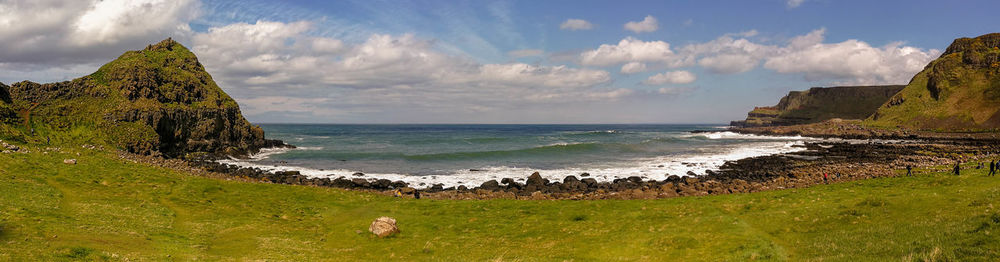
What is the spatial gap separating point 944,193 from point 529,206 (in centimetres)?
2201

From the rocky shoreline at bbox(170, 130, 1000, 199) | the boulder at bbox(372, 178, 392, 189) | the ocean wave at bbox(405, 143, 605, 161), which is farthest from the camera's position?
the ocean wave at bbox(405, 143, 605, 161)

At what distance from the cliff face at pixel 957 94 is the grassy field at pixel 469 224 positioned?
6565 inches

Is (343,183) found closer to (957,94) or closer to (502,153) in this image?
(502,153)

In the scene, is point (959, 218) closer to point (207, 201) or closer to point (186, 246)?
point (186, 246)

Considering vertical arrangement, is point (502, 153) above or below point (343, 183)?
above

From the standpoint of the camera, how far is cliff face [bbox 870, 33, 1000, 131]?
139 metres

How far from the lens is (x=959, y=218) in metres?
15.0

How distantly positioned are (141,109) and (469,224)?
224 feet

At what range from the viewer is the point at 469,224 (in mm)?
24328

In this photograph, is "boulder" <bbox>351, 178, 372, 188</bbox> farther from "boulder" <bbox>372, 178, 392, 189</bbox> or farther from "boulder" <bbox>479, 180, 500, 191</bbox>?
"boulder" <bbox>479, 180, 500, 191</bbox>

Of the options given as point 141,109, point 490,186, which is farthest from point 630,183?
point 141,109

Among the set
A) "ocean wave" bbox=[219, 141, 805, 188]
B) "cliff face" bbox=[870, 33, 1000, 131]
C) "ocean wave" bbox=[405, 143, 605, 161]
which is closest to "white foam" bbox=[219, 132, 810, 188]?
"ocean wave" bbox=[219, 141, 805, 188]

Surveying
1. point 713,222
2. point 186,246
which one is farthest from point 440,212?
point 713,222

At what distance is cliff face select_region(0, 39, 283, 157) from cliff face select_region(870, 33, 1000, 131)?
20401 centimetres
